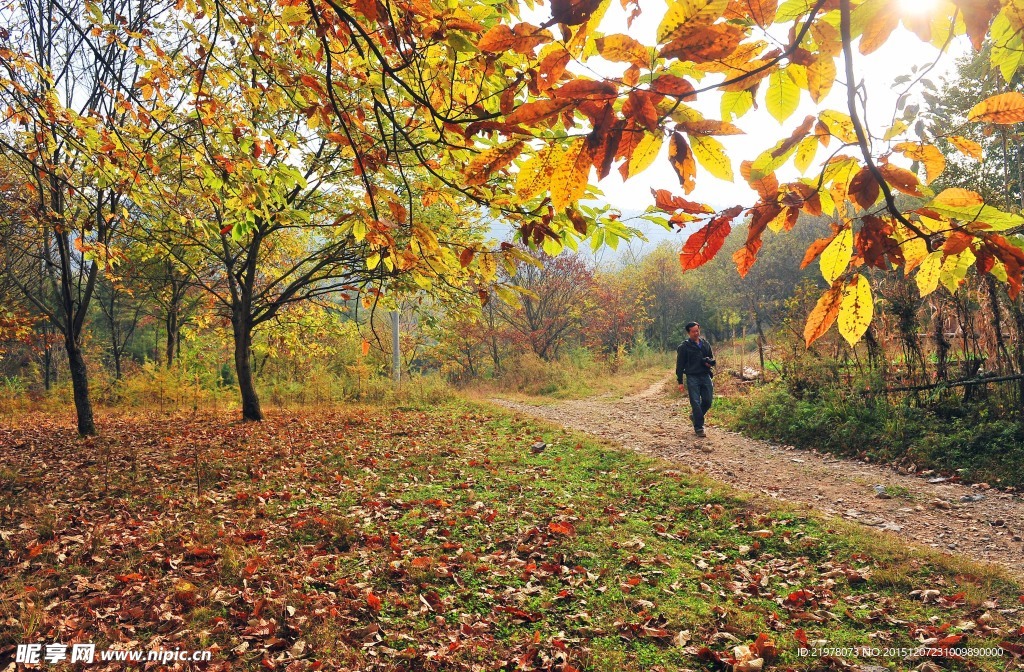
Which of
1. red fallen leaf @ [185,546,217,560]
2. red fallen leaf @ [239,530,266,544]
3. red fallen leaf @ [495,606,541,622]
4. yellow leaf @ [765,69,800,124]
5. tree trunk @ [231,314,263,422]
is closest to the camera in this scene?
yellow leaf @ [765,69,800,124]

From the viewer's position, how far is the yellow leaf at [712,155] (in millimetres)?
848

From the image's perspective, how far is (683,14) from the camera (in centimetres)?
72

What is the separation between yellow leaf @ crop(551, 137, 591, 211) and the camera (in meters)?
0.80

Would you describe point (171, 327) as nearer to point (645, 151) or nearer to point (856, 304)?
point (645, 151)

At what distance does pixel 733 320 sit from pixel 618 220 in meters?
31.2

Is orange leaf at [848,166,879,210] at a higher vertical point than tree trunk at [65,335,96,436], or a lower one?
higher

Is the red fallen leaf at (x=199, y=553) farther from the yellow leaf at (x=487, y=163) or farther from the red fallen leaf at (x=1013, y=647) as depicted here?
the red fallen leaf at (x=1013, y=647)

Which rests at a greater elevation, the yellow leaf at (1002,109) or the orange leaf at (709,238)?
the yellow leaf at (1002,109)

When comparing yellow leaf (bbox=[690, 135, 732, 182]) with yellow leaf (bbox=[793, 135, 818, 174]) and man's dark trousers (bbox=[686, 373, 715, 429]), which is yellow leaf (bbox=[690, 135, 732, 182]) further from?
man's dark trousers (bbox=[686, 373, 715, 429])

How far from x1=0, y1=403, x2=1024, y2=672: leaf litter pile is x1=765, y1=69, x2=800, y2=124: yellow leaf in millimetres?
2634

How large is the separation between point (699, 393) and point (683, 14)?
7.86 meters

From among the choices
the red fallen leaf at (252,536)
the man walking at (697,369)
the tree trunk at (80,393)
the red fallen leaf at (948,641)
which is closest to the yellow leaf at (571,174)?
the red fallen leaf at (948,641)

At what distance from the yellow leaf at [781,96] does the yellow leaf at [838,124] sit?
6 cm

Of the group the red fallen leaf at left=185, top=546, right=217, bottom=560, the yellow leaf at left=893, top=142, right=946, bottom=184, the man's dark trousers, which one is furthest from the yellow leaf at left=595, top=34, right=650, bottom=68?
the man's dark trousers
